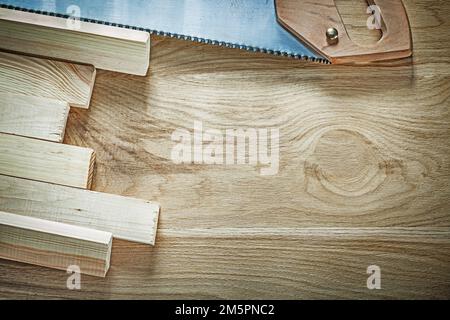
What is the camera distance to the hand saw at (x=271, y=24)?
1246mm

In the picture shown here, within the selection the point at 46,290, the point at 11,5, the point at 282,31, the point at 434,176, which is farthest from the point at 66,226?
the point at 434,176

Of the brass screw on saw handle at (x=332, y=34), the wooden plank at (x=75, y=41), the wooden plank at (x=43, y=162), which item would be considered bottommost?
the wooden plank at (x=43, y=162)

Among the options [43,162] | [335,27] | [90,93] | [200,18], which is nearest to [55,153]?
[43,162]

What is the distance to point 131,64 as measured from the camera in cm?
125

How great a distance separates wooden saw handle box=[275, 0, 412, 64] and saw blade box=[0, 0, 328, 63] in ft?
→ 0.07

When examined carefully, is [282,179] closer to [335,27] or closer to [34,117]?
[335,27]

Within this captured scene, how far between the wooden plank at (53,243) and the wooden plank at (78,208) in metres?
0.02

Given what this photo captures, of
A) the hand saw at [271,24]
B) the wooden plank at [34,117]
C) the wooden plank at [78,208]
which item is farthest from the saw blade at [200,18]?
the wooden plank at [78,208]

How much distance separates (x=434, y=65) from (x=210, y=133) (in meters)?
0.49

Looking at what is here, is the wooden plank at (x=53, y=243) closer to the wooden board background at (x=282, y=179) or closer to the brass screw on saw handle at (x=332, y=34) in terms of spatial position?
the wooden board background at (x=282, y=179)

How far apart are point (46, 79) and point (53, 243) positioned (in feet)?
1.06

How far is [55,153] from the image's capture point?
3.91 ft

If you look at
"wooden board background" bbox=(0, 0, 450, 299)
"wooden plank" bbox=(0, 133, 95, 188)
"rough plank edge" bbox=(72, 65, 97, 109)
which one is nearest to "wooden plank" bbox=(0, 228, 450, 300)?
"wooden board background" bbox=(0, 0, 450, 299)
